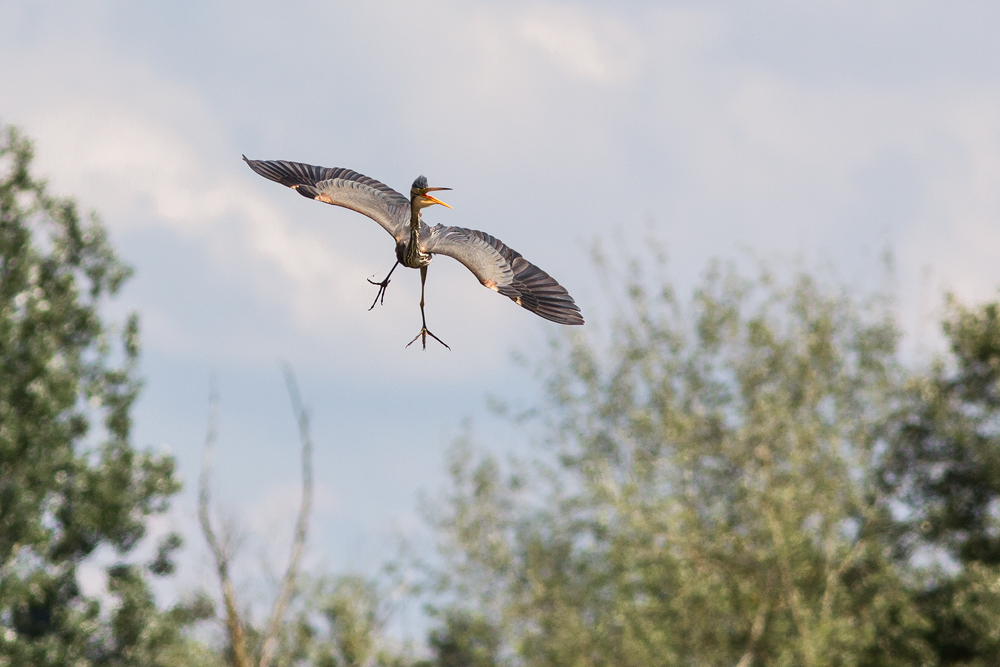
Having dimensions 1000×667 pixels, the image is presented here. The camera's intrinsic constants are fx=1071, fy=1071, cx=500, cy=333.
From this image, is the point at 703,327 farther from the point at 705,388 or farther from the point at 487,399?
the point at 487,399

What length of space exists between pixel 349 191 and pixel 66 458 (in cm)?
1487

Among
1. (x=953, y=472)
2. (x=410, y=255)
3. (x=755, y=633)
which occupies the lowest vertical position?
(x=410, y=255)

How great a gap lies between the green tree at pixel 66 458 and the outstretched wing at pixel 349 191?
12840 mm

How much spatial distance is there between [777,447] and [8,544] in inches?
522

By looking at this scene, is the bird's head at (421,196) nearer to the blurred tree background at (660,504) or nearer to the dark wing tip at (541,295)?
the dark wing tip at (541,295)

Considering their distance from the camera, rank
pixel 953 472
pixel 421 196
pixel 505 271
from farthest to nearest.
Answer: pixel 953 472, pixel 505 271, pixel 421 196

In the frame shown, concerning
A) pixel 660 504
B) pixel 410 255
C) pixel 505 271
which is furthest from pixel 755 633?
pixel 410 255

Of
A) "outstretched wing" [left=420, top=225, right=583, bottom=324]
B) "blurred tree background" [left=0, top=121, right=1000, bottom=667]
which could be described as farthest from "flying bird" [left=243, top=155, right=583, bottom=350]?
"blurred tree background" [left=0, top=121, right=1000, bottom=667]

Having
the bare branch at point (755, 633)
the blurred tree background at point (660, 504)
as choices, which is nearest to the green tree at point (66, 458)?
the blurred tree background at point (660, 504)

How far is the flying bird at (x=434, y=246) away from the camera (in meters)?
5.38

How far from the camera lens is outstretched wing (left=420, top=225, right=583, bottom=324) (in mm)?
5809

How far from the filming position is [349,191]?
6379 mm

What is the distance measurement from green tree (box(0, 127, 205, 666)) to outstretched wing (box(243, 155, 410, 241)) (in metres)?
12.8

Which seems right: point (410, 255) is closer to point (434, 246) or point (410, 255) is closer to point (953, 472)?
point (434, 246)
